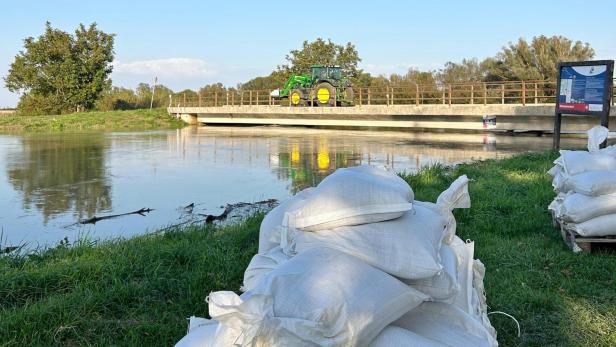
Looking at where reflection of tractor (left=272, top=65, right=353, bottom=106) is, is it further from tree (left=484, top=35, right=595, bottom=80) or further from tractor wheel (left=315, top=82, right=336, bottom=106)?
tree (left=484, top=35, right=595, bottom=80)

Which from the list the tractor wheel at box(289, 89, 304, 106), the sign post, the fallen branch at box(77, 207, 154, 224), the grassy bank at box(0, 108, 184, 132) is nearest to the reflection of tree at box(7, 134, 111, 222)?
the fallen branch at box(77, 207, 154, 224)

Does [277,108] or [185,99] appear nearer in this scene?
[277,108]

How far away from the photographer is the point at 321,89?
24.0m

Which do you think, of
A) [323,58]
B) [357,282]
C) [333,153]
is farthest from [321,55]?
[357,282]

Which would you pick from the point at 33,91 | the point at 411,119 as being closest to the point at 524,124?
the point at 411,119

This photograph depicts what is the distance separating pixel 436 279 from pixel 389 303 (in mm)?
368

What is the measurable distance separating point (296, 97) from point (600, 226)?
71.0 feet

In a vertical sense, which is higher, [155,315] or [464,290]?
[464,290]

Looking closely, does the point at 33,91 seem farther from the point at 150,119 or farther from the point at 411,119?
the point at 411,119

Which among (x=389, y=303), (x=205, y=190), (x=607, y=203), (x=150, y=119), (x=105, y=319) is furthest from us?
(x=150, y=119)

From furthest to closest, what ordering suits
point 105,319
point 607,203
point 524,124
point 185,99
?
point 185,99
point 524,124
point 607,203
point 105,319

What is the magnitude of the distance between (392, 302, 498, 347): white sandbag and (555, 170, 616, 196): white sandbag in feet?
6.70

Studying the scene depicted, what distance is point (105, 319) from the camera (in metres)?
2.62

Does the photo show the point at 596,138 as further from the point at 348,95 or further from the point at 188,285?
the point at 348,95
